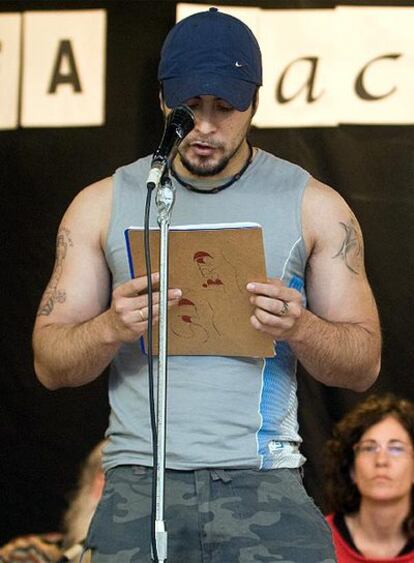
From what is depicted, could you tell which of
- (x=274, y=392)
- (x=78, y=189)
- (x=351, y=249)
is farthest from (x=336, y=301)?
(x=78, y=189)

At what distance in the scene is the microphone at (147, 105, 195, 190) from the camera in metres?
2.36

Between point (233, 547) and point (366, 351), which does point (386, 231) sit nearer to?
point (366, 351)

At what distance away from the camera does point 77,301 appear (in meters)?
2.90

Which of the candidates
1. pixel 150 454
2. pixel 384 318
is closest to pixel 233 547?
pixel 150 454

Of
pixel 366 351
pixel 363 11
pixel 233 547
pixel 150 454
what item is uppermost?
pixel 363 11

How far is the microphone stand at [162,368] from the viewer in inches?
91.3

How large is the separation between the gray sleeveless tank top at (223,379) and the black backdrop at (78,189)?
1183 mm

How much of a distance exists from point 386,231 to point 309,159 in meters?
0.33

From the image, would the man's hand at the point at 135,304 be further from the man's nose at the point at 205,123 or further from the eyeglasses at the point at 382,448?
the eyeglasses at the point at 382,448

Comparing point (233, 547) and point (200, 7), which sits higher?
point (200, 7)

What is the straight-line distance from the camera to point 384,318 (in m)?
4.09

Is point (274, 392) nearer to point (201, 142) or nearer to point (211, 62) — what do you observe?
point (201, 142)

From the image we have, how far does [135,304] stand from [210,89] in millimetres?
552

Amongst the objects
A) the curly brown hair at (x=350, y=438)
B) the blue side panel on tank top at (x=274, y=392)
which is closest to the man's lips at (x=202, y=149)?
the blue side panel on tank top at (x=274, y=392)
